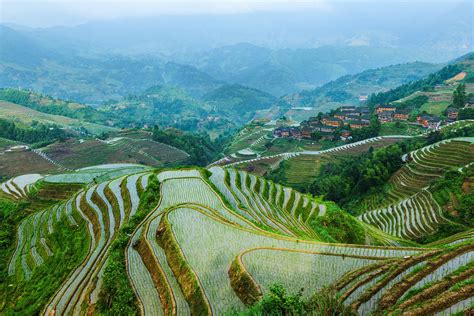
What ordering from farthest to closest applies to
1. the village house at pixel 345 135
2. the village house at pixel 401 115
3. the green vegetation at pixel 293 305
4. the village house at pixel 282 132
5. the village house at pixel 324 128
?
the village house at pixel 282 132, the village house at pixel 324 128, the village house at pixel 401 115, the village house at pixel 345 135, the green vegetation at pixel 293 305

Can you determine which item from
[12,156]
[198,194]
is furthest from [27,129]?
[198,194]

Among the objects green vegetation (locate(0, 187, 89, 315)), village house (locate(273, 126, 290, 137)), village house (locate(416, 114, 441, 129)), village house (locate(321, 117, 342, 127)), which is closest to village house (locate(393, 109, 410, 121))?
village house (locate(416, 114, 441, 129))

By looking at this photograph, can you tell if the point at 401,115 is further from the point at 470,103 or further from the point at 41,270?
the point at 41,270

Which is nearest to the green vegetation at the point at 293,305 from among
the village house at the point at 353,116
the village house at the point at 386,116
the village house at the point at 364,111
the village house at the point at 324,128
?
the village house at the point at 324,128

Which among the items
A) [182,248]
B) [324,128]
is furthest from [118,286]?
[324,128]

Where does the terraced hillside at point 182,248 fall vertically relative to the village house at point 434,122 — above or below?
below

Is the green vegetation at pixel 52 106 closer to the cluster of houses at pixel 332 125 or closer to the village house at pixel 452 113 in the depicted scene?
the cluster of houses at pixel 332 125
